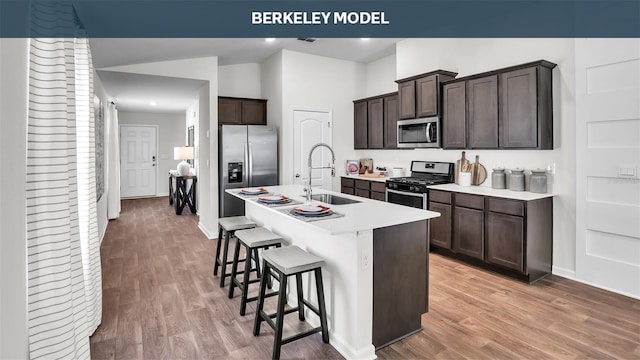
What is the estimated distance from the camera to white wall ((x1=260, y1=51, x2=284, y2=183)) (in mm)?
5723

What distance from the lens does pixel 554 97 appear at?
145 inches

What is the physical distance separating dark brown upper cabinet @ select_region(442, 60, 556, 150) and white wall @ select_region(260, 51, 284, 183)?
256 centimetres

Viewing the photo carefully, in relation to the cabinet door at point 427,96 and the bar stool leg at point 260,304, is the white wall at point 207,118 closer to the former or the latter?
the cabinet door at point 427,96

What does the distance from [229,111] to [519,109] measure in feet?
14.0

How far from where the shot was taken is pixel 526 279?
350 centimetres

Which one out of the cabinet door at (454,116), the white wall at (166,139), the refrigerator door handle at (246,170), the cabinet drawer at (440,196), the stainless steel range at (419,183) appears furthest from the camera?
the white wall at (166,139)

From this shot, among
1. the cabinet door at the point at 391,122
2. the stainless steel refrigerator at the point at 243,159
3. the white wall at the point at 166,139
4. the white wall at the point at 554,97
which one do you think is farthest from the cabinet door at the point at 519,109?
the white wall at the point at 166,139

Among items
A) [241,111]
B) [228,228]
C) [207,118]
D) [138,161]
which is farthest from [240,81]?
[138,161]

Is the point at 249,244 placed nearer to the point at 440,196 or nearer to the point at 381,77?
the point at 440,196

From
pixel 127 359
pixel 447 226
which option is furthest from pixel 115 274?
pixel 447 226

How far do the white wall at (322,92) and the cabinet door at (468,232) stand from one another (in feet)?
8.61

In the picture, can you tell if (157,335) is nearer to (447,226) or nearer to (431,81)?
(447,226)

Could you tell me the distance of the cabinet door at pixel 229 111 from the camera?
588 cm

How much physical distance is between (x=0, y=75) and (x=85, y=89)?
1.43 meters
